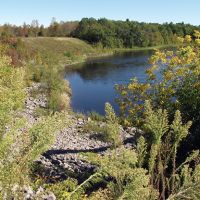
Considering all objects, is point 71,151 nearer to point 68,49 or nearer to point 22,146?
point 22,146

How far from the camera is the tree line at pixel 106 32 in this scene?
86925 mm

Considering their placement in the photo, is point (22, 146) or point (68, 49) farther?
point (68, 49)

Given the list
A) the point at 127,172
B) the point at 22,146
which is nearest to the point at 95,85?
the point at 127,172

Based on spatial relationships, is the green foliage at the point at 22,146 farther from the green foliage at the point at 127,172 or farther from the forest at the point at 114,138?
the green foliage at the point at 127,172

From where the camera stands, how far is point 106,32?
8944cm

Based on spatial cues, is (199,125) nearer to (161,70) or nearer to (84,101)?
(161,70)

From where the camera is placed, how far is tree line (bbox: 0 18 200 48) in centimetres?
8693

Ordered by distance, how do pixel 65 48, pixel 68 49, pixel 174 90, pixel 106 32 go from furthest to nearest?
pixel 106 32 → pixel 65 48 → pixel 68 49 → pixel 174 90

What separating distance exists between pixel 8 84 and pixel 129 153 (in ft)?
3.00

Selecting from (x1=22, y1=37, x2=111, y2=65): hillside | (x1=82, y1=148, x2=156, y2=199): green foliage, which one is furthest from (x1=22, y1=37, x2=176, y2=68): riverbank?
(x1=82, y1=148, x2=156, y2=199): green foliage

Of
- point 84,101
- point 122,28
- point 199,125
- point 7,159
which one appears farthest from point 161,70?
point 122,28

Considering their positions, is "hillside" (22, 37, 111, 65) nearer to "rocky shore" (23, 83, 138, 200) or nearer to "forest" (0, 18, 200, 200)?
"forest" (0, 18, 200, 200)

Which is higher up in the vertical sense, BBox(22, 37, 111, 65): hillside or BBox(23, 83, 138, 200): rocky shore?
BBox(22, 37, 111, 65): hillside

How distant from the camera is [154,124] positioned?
3.09 m
